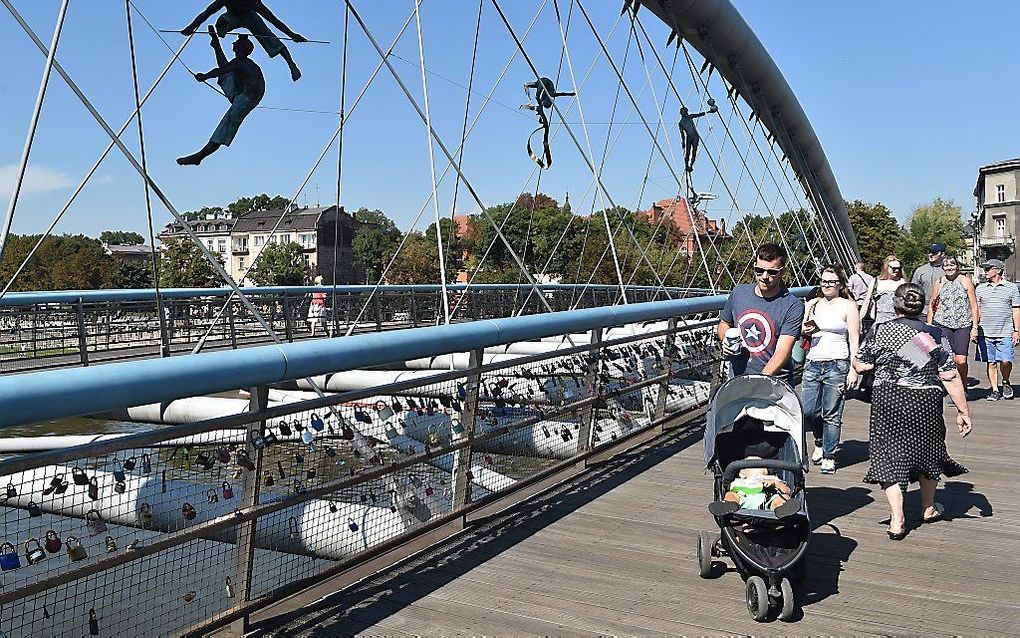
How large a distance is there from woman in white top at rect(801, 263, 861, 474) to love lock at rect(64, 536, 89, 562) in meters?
5.56

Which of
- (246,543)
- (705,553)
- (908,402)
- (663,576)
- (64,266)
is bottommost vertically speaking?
(663,576)

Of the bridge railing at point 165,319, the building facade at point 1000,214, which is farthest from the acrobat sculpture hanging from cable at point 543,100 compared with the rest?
the building facade at point 1000,214

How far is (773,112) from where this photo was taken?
28.0 m

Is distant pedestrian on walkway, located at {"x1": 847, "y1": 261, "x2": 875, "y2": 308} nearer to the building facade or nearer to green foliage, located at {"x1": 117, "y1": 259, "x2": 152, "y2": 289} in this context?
green foliage, located at {"x1": 117, "y1": 259, "x2": 152, "y2": 289}

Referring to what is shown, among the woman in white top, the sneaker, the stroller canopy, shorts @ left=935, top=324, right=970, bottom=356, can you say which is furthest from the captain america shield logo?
shorts @ left=935, top=324, right=970, bottom=356

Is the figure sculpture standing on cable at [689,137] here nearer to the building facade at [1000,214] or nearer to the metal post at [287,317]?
the metal post at [287,317]

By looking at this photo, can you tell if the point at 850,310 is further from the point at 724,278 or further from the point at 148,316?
the point at 724,278

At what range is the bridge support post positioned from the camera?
551cm

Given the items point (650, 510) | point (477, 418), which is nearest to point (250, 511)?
point (477, 418)

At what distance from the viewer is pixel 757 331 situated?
5.95m

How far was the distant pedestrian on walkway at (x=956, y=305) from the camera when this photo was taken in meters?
10.9

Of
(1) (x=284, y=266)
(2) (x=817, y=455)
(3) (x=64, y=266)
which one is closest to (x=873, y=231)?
(1) (x=284, y=266)

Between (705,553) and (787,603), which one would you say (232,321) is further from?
(787,603)

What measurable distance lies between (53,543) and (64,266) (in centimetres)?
3763
